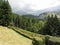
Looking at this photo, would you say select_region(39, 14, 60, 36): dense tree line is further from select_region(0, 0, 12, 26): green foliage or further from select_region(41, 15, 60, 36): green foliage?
select_region(0, 0, 12, 26): green foliage

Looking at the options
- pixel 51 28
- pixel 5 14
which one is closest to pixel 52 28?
pixel 51 28

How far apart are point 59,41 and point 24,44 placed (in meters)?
16.9

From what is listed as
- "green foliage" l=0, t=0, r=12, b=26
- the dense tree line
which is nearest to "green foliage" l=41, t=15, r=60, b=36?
the dense tree line

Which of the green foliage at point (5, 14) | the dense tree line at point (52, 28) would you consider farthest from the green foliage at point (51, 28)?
the green foliage at point (5, 14)

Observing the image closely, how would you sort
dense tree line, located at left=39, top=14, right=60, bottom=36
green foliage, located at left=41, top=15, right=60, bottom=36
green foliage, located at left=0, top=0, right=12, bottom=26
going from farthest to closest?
green foliage, located at left=41, top=15, right=60, bottom=36 < dense tree line, located at left=39, top=14, right=60, bottom=36 < green foliage, located at left=0, top=0, right=12, bottom=26

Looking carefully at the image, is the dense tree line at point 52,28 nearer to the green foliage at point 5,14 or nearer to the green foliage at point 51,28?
the green foliage at point 51,28

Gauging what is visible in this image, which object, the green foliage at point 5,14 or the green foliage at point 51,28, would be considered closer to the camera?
the green foliage at point 5,14

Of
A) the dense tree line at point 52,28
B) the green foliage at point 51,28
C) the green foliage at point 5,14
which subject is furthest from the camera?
the green foliage at point 51,28

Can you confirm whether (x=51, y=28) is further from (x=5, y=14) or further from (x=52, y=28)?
(x=5, y=14)


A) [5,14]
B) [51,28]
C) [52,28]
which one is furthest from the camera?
[52,28]

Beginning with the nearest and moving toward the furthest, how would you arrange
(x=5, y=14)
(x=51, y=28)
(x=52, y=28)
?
(x=5, y=14), (x=51, y=28), (x=52, y=28)

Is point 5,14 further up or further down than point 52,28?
further up

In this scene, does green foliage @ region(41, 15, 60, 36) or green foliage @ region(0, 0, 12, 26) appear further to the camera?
green foliage @ region(41, 15, 60, 36)

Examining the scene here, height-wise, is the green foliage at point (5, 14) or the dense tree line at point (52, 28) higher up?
the green foliage at point (5, 14)
